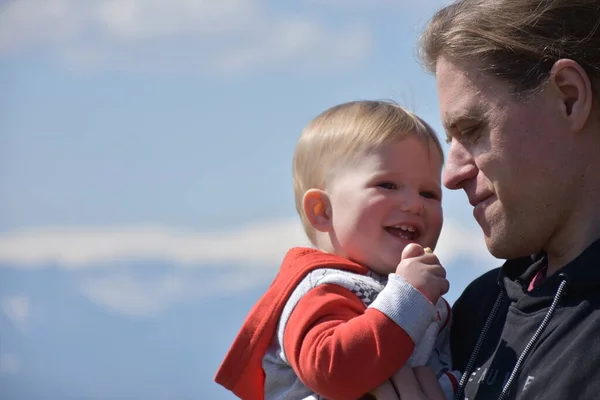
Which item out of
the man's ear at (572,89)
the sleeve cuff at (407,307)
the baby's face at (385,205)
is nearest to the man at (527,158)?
the man's ear at (572,89)

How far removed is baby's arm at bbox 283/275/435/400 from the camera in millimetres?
2891

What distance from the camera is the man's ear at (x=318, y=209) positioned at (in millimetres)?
3507

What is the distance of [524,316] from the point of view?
2760 millimetres

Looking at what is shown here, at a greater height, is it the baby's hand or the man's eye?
the man's eye

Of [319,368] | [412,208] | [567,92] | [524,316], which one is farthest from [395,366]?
[567,92]

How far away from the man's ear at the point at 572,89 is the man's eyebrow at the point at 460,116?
24cm

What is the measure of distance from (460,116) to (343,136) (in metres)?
0.67

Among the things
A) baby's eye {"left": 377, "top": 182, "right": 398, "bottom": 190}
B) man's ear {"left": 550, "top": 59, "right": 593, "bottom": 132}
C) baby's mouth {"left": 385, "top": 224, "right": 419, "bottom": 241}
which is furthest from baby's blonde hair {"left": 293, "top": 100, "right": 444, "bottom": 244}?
man's ear {"left": 550, "top": 59, "right": 593, "bottom": 132}

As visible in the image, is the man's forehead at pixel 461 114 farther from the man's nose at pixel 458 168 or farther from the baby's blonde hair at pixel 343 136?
the baby's blonde hair at pixel 343 136

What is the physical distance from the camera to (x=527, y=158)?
275 centimetres

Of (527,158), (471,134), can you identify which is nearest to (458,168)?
(471,134)

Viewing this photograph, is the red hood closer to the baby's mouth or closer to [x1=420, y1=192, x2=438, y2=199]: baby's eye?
the baby's mouth

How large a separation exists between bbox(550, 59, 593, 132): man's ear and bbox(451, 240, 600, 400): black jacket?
0.40 meters

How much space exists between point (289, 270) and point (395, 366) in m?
0.59
